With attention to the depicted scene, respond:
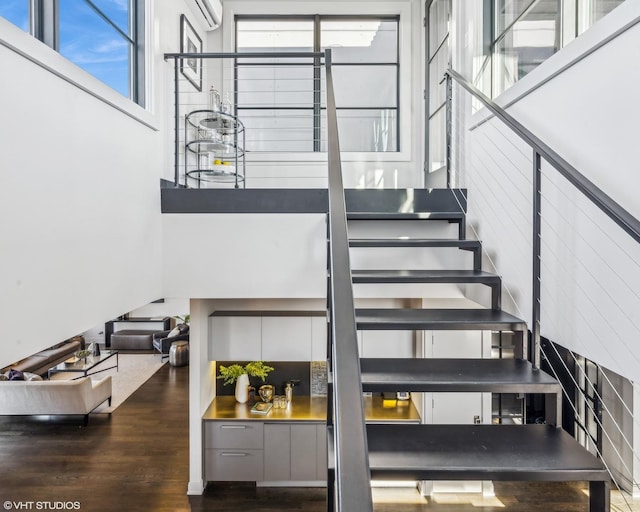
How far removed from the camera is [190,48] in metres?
4.46

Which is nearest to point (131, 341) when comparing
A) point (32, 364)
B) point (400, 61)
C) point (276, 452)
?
point (32, 364)

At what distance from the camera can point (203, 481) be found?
4.54 m

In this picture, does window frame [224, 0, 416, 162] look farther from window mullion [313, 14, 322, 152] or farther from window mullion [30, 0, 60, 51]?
window mullion [30, 0, 60, 51]

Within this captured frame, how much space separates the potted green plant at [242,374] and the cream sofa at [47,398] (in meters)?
2.04

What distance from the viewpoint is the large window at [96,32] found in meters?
2.06

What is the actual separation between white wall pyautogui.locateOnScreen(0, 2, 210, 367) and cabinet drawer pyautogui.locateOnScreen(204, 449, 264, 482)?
242 centimetres

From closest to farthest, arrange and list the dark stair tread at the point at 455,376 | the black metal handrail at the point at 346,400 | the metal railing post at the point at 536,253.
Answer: the black metal handrail at the point at 346,400
the dark stair tread at the point at 455,376
the metal railing post at the point at 536,253

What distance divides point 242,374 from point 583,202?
4.06 metres

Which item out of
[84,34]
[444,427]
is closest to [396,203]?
[444,427]

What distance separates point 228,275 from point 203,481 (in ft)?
8.77

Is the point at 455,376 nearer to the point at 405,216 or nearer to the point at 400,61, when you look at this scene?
the point at 405,216

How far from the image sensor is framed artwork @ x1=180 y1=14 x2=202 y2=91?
413 centimetres

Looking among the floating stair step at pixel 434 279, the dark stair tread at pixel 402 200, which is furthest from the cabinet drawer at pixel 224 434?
the floating stair step at pixel 434 279

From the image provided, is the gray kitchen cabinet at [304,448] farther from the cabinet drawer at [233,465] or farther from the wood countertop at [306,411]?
the cabinet drawer at [233,465]
